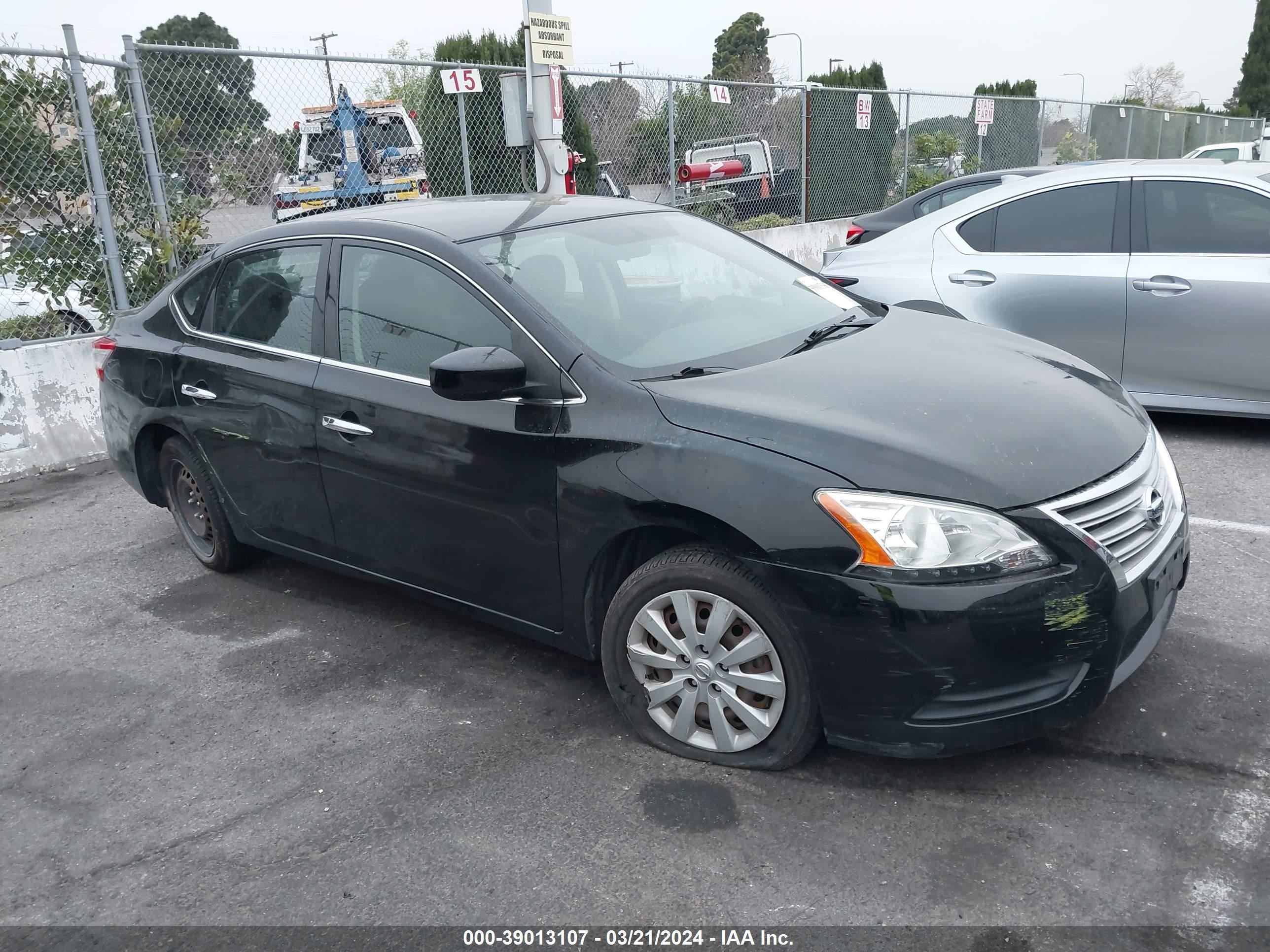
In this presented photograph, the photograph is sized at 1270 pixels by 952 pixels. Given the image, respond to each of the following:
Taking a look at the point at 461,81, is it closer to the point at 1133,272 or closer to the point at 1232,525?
the point at 1133,272

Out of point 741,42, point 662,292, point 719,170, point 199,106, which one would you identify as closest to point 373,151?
point 719,170

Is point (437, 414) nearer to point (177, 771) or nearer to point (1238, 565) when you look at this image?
point (177, 771)

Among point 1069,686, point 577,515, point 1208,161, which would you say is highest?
point 1208,161

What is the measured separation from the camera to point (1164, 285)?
5766mm

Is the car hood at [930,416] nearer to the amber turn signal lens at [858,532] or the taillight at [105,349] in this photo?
the amber turn signal lens at [858,532]

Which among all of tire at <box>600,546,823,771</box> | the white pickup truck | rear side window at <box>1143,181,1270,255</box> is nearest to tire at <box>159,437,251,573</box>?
tire at <box>600,546,823,771</box>

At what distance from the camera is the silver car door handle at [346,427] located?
377cm

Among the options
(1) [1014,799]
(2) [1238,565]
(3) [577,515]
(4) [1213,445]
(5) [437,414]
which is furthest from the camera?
(4) [1213,445]

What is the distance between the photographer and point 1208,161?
20.1 ft

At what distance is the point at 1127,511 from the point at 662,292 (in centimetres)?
169

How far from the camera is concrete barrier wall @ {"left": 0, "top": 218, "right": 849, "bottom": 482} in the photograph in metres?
6.74

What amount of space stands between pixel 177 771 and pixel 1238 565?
160 inches

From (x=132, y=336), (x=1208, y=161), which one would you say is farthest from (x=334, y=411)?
(x=1208, y=161)

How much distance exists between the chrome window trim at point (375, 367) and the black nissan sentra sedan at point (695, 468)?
0.04 feet
